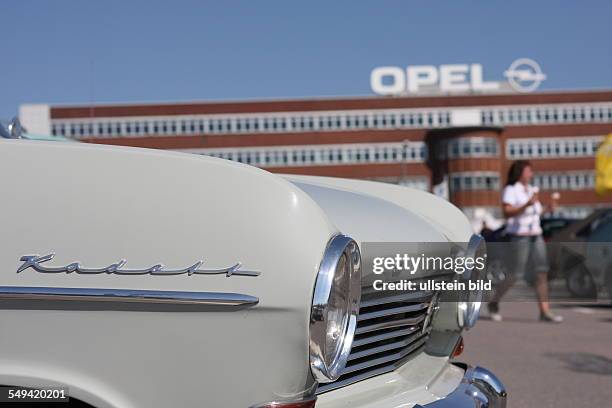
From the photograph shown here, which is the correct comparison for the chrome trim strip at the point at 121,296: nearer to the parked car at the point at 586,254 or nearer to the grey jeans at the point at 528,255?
the grey jeans at the point at 528,255

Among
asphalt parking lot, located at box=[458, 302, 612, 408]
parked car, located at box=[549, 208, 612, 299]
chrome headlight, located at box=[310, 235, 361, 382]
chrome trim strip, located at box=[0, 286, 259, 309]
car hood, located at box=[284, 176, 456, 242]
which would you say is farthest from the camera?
parked car, located at box=[549, 208, 612, 299]

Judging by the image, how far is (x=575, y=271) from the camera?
36.6ft

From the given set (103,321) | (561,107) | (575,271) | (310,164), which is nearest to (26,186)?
(103,321)

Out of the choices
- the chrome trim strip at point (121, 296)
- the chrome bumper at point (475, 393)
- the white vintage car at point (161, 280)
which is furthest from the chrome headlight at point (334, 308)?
the chrome bumper at point (475, 393)

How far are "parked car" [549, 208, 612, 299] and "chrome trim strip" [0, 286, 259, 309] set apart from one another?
30.4 feet

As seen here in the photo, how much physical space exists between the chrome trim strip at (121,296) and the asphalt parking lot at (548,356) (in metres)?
3.09

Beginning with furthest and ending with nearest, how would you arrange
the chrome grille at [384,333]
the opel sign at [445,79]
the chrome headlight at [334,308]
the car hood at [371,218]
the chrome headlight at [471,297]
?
the opel sign at [445,79] → the chrome headlight at [471,297] → the car hood at [371,218] → the chrome grille at [384,333] → the chrome headlight at [334,308]

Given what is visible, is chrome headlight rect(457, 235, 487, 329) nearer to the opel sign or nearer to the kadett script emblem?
the kadett script emblem

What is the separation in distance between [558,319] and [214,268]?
23.0ft

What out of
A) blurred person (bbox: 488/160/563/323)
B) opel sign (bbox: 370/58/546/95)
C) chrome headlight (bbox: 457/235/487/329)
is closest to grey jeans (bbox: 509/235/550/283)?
blurred person (bbox: 488/160/563/323)

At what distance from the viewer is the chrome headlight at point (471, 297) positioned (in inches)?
110

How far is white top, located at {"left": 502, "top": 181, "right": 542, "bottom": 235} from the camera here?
803 cm

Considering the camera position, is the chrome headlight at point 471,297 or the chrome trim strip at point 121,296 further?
the chrome headlight at point 471,297

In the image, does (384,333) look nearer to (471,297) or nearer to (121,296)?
(471,297)
